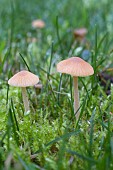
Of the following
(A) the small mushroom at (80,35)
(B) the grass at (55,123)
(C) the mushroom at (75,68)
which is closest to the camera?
(B) the grass at (55,123)

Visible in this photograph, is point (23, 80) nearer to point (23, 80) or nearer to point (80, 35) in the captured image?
point (23, 80)

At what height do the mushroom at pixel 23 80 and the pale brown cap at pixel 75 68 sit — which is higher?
the pale brown cap at pixel 75 68

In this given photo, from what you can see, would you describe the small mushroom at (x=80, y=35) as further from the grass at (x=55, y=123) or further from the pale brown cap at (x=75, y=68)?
the pale brown cap at (x=75, y=68)

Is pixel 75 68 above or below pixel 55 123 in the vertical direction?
above

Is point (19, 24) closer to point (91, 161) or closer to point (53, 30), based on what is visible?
point (53, 30)

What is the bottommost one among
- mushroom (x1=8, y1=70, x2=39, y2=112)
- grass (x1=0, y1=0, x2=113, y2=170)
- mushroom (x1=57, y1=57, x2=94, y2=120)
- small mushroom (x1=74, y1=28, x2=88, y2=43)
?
grass (x1=0, y1=0, x2=113, y2=170)

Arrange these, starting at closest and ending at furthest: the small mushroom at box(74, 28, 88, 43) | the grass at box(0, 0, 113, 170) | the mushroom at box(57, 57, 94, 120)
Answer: the grass at box(0, 0, 113, 170)
the mushroom at box(57, 57, 94, 120)
the small mushroom at box(74, 28, 88, 43)

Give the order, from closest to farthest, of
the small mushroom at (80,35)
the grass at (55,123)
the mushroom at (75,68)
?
the grass at (55,123) → the mushroom at (75,68) → the small mushroom at (80,35)

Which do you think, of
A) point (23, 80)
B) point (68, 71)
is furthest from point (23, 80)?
point (68, 71)

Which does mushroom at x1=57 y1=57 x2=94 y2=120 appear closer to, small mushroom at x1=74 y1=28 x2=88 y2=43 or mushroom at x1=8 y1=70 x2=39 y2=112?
mushroom at x1=8 y1=70 x2=39 y2=112

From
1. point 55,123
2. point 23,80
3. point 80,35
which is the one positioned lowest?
point 55,123

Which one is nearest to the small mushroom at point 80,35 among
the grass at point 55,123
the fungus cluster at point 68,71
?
the grass at point 55,123

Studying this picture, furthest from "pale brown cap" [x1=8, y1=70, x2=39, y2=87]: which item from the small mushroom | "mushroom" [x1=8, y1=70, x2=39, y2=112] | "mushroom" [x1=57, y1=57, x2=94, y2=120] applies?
the small mushroom

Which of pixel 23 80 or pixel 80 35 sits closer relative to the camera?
pixel 23 80
